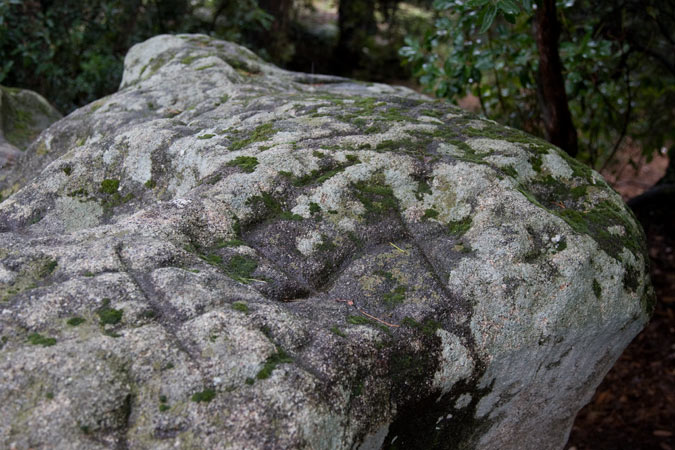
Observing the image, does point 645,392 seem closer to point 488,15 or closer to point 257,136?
point 488,15

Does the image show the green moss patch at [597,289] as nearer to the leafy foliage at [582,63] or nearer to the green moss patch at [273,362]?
the green moss patch at [273,362]

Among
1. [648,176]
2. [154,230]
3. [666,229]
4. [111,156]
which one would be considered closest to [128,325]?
[154,230]

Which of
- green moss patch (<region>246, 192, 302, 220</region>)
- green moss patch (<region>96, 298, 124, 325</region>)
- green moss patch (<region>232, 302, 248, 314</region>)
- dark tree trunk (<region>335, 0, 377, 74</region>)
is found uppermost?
green moss patch (<region>246, 192, 302, 220</region>)

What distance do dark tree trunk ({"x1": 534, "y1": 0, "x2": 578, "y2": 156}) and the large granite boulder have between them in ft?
3.12

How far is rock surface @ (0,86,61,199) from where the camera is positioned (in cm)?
347

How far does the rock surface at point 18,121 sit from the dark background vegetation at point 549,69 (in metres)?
1.59

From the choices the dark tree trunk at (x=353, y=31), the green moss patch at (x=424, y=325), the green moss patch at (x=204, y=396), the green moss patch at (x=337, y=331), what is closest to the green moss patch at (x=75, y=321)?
the green moss patch at (x=204, y=396)

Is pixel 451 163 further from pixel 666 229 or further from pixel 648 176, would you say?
pixel 648 176

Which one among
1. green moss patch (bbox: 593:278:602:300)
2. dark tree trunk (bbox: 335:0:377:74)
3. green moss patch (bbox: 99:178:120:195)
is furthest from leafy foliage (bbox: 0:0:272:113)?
green moss patch (bbox: 593:278:602:300)

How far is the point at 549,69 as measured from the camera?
134 inches

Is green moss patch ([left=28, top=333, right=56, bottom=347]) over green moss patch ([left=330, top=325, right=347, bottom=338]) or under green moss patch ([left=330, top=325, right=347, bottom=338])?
over

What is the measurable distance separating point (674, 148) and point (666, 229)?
2.46ft

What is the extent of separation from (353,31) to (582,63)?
21.0 ft

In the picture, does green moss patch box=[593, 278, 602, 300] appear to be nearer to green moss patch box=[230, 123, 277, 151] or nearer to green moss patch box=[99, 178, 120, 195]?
green moss patch box=[230, 123, 277, 151]
